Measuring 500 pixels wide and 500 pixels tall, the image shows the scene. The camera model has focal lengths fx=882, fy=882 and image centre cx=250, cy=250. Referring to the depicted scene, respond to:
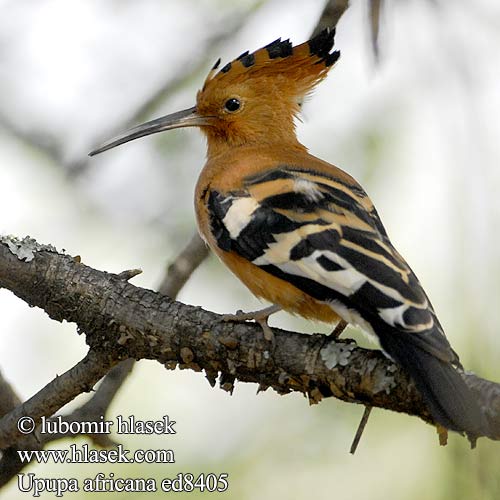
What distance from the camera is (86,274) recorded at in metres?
3.08

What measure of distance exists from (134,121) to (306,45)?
1058mm

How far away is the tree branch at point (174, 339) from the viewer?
272 cm

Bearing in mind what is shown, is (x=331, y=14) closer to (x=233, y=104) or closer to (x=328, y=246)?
(x=233, y=104)

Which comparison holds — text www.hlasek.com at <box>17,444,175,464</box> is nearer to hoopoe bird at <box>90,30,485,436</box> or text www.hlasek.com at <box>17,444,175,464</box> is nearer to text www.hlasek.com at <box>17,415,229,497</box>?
text www.hlasek.com at <box>17,415,229,497</box>

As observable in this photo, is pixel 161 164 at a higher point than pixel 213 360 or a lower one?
higher

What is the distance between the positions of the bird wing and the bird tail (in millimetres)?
21

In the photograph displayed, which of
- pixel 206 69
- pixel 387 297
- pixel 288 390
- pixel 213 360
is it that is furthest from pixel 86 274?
pixel 206 69

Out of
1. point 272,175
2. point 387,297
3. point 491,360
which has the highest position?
point 272,175

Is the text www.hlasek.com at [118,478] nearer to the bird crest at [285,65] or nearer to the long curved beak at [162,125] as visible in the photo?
the long curved beak at [162,125]

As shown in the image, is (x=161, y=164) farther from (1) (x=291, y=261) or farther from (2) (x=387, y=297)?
(2) (x=387, y=297)

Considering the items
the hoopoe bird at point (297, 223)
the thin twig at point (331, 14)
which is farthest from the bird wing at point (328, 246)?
the thin twig at point (331, 14)

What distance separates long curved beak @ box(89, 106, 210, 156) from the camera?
161 inches

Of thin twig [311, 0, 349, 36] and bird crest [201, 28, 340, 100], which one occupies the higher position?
thin twig [311, 0, 349, 36]

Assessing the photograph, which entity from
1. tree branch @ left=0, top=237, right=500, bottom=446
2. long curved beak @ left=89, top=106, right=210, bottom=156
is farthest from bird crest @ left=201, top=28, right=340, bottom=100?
tree branch @ left=0, top=237, right=500, bottom=446
